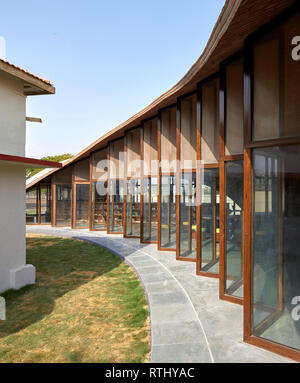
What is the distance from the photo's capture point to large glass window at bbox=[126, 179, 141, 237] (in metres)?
13.4

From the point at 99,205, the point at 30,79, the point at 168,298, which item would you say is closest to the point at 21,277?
the point at 168,298

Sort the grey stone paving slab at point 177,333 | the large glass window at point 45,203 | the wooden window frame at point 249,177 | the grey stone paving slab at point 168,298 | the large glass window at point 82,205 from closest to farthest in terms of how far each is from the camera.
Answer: the wooden window frame at point 249,177
the grey stone paving slab at point 177,333
the grey stone paving slab at point 168,298
the large glass window at point 82,205
the large glass window at point 45,203

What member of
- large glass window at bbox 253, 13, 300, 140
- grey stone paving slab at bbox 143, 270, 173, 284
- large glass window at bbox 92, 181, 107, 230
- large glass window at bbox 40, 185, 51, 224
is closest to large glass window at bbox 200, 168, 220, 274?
grey stone paving slab at bbox 143, 270, 173, 284

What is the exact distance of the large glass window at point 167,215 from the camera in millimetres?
10008

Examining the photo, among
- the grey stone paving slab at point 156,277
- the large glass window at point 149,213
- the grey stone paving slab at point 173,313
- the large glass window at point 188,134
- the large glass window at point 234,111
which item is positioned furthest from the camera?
the large glass window at point 149,213

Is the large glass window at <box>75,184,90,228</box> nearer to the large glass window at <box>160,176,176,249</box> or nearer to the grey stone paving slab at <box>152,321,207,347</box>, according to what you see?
the large glass window at <box>160,176,176,249</box>

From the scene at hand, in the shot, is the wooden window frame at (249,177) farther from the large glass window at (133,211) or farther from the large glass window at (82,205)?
the large glass window at (82,205)

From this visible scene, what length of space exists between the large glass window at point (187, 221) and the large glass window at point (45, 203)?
13.8 metres

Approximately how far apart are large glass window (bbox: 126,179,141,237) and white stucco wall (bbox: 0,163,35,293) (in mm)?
6631

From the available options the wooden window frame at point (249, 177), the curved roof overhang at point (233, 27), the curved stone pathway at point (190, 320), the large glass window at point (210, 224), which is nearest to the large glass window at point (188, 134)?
the large glass window at point (210, 224)

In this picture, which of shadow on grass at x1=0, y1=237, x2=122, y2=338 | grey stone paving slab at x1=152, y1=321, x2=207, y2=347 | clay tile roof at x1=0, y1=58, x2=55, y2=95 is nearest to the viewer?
grey stone paving slab at x1=152, y1=321, x2=207, y2=347

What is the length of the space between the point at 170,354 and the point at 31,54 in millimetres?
9682

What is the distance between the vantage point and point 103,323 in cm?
482
